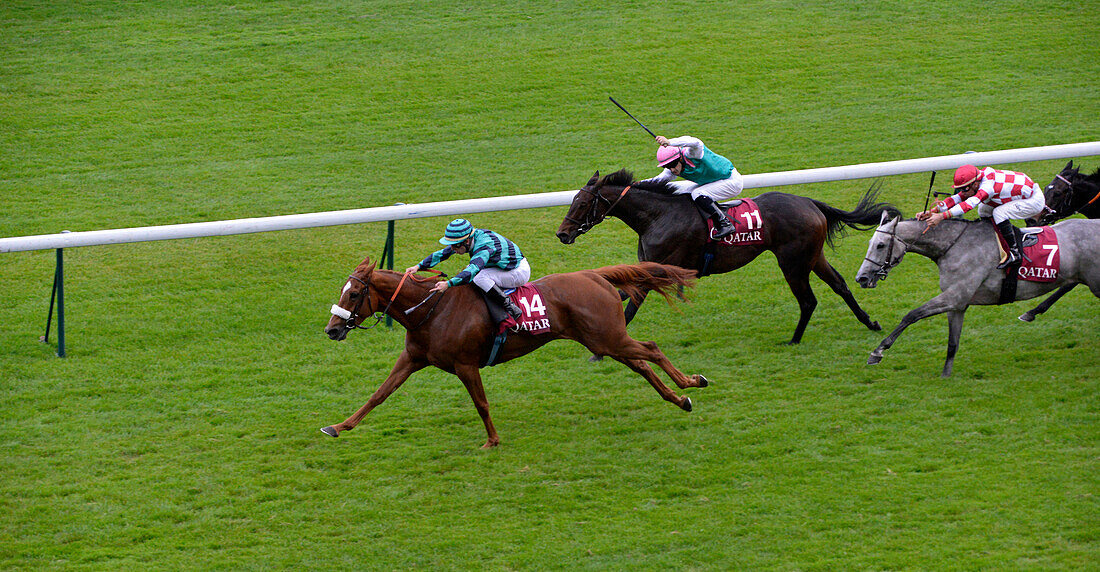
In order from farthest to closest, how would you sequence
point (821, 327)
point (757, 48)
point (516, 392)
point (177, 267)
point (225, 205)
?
point (757, 48) < point (225, 205) < point (177, 267) < point (821, 327) < point (516, 392)

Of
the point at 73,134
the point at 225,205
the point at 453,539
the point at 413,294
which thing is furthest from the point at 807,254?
the point at 73,134

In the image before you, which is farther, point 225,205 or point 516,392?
point 225,205

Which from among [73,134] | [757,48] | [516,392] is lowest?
[73,134]

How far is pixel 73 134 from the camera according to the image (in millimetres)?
15359

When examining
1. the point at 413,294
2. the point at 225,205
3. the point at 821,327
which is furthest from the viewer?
the point at 225,205

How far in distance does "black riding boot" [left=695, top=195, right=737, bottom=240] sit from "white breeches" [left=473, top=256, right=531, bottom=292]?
2.11m

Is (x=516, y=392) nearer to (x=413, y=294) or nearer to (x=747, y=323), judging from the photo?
(x=413, y=294)

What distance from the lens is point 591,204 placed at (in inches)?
395

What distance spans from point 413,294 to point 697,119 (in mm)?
8161

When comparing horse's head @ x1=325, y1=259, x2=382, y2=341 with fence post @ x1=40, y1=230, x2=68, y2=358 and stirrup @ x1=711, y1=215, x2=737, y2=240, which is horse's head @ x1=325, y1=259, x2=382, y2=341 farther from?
fence post @ x1=40, y1=230, x2=68, y2=358

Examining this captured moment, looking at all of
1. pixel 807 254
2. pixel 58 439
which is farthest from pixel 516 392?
pixel 58 439

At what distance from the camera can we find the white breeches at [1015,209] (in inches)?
365

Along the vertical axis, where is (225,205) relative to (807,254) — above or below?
below

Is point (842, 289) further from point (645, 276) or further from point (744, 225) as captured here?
point (645, 276)
